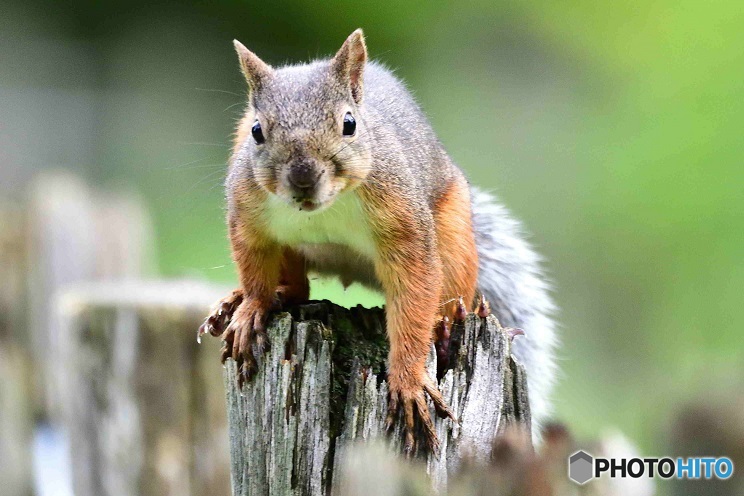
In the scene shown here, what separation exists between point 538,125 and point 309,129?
541 cm

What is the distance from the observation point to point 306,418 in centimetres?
154

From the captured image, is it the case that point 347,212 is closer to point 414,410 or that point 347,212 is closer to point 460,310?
point 460,310

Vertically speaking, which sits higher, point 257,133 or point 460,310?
point 257,133

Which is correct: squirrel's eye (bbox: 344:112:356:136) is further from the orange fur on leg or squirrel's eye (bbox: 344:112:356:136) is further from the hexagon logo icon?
the hexagon logo icon

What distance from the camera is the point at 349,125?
6.07 feet

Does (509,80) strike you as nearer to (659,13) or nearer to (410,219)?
(659,13)

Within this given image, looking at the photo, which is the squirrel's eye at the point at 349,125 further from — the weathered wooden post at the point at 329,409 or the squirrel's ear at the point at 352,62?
the weathered wooden post at the point at 329,409

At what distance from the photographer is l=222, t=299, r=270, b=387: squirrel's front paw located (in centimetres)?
170

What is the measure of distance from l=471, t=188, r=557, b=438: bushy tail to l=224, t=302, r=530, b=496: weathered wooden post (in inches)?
33.2

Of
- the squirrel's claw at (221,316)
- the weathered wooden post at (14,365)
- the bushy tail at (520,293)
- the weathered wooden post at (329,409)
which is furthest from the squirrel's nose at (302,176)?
the weathered wooden post at (14,365)

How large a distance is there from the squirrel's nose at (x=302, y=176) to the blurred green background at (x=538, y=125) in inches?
62.4

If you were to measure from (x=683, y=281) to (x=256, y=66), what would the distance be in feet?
13.2

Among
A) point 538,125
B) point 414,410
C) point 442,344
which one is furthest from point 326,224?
point 538,125

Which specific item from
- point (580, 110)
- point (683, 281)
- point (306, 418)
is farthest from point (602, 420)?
Result: point (580, 110)
